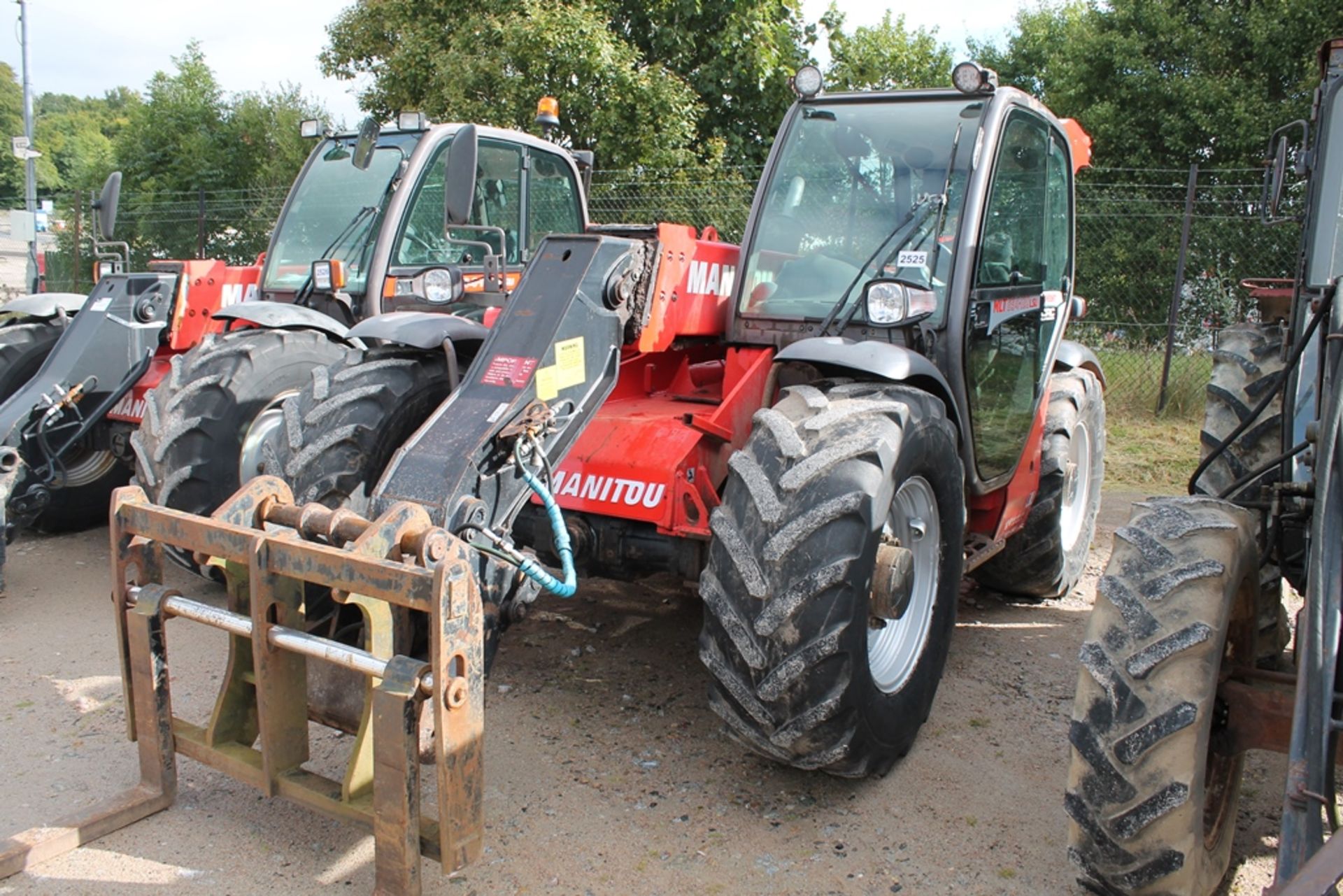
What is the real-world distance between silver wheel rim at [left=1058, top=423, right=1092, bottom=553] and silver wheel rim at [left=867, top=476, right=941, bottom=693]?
190cm

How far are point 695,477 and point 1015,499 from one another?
1804 mm

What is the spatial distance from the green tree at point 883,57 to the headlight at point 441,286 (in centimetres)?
1194

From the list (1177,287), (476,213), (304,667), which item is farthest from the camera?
(1177,287)

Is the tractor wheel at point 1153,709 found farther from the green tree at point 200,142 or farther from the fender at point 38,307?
the green tree at point 200,142

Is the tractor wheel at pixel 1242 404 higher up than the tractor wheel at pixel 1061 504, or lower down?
higher up

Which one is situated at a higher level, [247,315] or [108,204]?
[108,204]

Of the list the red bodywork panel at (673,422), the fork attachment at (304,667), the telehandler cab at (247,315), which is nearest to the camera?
the fork attachment at (304,667)

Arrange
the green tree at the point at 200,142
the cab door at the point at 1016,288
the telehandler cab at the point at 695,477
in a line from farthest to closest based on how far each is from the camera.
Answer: the green tree at the point at 200,142 → the cab door at the point at 1016,288 → the telehandler cab at the point at 695,477

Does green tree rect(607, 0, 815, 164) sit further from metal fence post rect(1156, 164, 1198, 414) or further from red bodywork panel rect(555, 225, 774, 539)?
red bodywork panel rect(555, 225, 774, 539)

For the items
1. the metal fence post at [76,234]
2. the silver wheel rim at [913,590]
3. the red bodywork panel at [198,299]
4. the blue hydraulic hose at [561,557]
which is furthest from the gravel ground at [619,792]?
the metal fence post at [76,234]

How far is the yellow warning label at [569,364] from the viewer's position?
3641mm

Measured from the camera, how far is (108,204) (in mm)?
6695

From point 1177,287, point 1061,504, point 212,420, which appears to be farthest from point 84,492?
point 1177,287

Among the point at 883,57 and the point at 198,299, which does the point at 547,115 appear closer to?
the point at 198,299
